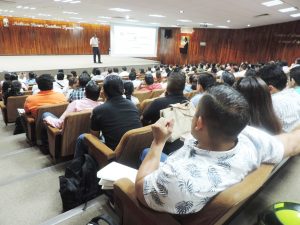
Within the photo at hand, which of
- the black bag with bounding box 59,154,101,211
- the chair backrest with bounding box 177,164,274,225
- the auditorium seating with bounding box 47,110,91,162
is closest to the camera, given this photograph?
the chair backrest with bounding box 177,164,274,225

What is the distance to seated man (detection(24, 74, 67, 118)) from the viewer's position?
305cm

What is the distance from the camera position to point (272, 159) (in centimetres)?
109

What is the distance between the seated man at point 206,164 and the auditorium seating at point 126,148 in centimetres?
80

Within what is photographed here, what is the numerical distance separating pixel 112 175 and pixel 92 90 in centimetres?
144

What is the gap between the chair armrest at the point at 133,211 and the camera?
0.99m

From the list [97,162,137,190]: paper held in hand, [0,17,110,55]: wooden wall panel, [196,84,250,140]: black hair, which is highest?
[0,17,110,55]: wooden wall panel

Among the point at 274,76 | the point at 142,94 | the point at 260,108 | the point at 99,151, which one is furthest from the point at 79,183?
the point at 142,94

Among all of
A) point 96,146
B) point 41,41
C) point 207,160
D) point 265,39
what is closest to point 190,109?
point 96,146

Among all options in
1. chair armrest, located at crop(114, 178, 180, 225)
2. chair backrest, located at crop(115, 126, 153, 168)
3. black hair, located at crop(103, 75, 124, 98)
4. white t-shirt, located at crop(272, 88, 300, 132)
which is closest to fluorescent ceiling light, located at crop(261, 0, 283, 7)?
white t-shirt, located at crop(272, 88, 300, 132)

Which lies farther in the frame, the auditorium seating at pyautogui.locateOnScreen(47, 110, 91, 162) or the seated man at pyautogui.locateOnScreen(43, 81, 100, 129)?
the seated man at pyautogui.locateOnScreen(43, 81, 100, 129)

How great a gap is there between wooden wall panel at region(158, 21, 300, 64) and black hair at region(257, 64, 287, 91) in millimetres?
11193

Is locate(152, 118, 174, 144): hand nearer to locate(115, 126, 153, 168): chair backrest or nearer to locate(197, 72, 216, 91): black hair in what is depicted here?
locate(115, 126, 153, 168): chair backrest

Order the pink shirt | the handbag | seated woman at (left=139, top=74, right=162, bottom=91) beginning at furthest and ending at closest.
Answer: seated woman at (left=139, top=74, right=162, bottom=91) → the pink shirt → the handbag

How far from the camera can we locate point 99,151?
1.92m
